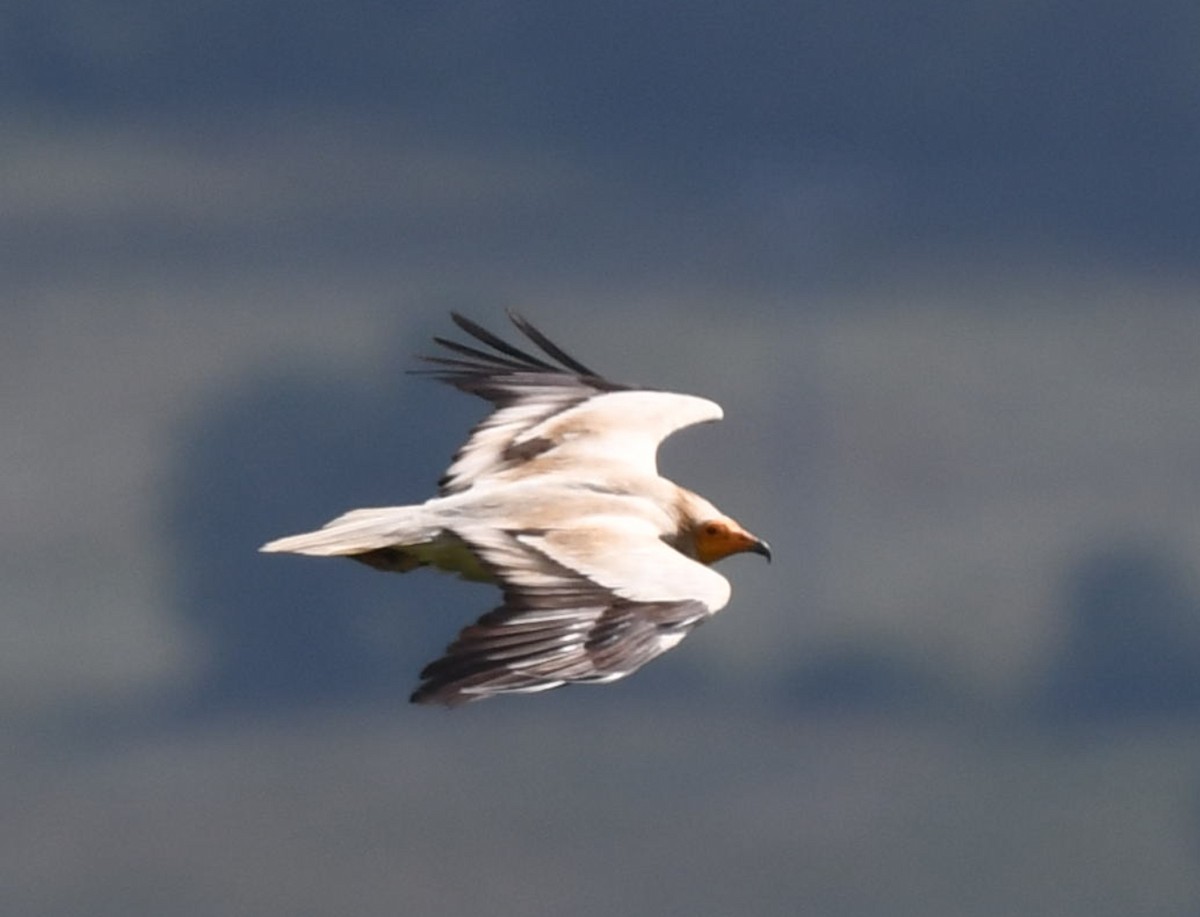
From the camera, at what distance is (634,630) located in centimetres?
1342

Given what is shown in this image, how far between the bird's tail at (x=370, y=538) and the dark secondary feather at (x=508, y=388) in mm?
1437

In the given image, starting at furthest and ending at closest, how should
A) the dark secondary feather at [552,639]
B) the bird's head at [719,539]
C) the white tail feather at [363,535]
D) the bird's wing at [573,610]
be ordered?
the bird's head at [719,539] → the white tail feather at [363,535] → the bird's wing at [573,610] → the dark secondary feather at [552,639]

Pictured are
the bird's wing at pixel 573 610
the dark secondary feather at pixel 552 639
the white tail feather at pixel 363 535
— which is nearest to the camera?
the dark secondary feather at pixel 552 639

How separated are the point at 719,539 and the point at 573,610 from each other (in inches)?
107

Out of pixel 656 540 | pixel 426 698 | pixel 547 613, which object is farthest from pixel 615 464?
pixel 426 698

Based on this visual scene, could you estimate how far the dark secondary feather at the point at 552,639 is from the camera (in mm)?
12586

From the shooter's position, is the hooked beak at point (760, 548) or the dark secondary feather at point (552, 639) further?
the hooked beak at point (760, 548)

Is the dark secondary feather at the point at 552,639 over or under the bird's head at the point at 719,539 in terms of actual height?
under

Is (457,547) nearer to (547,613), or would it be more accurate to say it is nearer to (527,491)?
(527,491)

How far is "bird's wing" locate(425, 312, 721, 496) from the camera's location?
677 inches

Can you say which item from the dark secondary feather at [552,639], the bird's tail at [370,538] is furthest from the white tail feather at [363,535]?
the dark secondary feather at [552,639]

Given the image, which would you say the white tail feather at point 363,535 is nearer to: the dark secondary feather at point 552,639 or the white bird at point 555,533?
the white bird at point 555,533

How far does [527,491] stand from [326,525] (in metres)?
1.04

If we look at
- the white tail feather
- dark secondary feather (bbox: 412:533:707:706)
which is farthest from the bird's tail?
dark secondary feather (bbox: 412:533:707:706)
